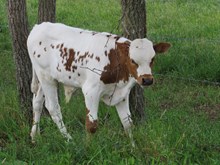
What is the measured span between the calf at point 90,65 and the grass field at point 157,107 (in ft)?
0.95

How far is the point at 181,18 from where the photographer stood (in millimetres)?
11992

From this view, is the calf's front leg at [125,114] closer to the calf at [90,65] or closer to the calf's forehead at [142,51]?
the calf at [90,65]

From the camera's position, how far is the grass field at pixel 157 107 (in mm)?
5168

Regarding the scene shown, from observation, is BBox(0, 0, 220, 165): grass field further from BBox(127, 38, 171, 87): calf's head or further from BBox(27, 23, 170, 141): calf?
BBox(127, 38, 171, 87): calf's head

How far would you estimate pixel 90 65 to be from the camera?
550 cm

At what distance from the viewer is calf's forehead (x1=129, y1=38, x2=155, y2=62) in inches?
200

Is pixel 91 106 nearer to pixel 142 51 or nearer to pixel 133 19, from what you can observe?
pixel 142 51

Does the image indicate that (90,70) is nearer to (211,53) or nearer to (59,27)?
(59,27)

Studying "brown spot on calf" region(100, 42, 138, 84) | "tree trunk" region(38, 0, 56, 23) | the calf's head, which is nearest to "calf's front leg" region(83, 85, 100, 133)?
"brown spot on calf" region(100, 42, 138, 84)

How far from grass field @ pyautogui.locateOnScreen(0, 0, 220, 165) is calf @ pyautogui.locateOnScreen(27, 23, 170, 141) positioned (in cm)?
29

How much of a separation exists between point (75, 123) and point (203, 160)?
1.83m

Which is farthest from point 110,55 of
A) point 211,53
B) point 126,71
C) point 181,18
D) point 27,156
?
point 181,18

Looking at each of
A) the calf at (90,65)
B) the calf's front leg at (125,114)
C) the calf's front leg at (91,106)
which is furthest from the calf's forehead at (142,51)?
the calf's front leg at (125,114)

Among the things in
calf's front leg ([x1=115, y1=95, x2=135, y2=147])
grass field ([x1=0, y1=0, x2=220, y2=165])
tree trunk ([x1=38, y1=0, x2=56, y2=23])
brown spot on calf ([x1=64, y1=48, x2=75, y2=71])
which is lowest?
grass field ([x1=0, y1=0, x2=220, y2=165])
